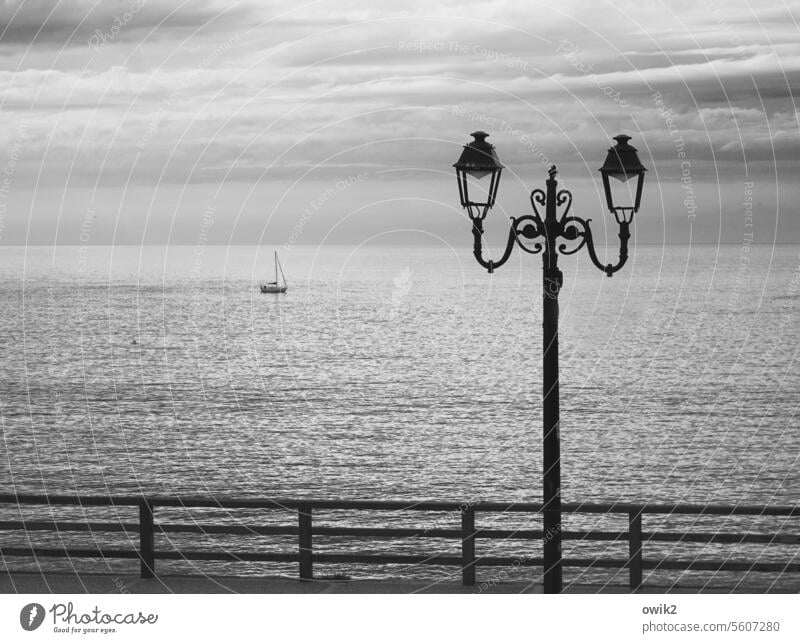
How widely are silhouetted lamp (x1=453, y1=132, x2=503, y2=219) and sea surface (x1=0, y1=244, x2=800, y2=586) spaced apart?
69.3 feet

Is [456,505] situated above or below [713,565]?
above

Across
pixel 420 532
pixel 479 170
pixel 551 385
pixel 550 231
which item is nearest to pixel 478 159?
pixel 479 170

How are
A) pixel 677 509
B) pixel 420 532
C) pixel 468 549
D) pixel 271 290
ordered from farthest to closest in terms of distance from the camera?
1. pixel 271 290
2. pixel 468 549
3. pixel 420 532
4. pixel 677 509

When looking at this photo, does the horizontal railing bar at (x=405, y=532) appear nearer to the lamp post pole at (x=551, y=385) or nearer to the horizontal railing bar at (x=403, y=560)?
the horizontal railing bar at (x=403, y=560)

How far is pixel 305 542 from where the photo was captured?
11414 mm

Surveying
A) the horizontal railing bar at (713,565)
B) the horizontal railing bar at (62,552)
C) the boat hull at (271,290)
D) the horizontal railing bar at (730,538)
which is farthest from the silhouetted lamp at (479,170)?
the boat hull at (271,290)

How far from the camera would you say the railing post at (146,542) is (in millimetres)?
11344

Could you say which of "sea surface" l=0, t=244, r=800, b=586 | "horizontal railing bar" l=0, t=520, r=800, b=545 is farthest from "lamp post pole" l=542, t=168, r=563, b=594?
"sea surface" l=0, t=244, r=800, b=586

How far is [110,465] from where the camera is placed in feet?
153

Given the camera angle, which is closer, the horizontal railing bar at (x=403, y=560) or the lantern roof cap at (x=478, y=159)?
the lantern roof cap at (x=478, y=159)
